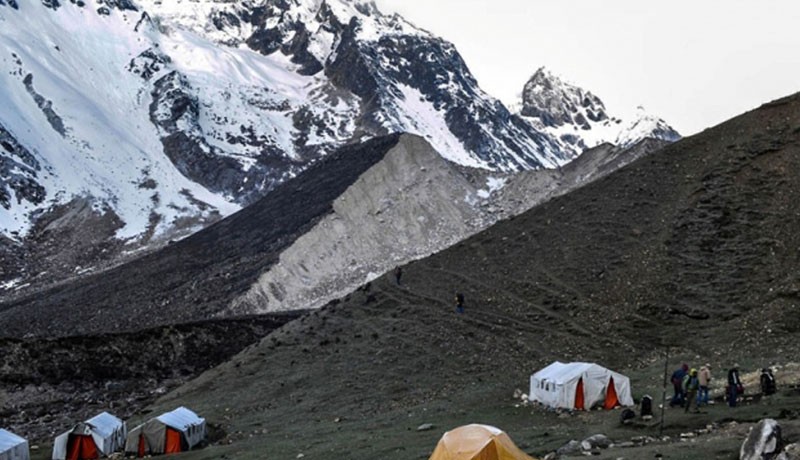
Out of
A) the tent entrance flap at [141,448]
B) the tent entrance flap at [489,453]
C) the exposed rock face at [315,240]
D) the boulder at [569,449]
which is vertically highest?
the exposed rock face at [315,240]

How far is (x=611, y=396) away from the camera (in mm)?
35469

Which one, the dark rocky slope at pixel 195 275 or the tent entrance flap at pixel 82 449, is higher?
the dark rocky slope at pixel 195 275

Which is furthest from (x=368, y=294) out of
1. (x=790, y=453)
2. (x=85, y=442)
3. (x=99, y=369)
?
(x=790, y=453)

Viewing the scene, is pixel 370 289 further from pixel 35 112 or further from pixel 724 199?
pixel 35 112

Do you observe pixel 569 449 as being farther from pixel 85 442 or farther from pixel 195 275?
pixel 195 275

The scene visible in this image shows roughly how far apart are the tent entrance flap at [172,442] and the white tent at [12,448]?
645cm

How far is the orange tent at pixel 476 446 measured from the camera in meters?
20.3

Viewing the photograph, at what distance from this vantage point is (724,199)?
61.2 metres

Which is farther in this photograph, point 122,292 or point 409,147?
point 409,147

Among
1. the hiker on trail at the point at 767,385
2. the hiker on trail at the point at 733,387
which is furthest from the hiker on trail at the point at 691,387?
the hiker on trail at the point at 767,385

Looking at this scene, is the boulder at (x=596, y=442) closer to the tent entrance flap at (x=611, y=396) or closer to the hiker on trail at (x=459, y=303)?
the tent entrance flap at (x=611, y=396)

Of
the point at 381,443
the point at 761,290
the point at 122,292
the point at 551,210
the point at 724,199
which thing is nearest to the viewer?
the point at 381,443

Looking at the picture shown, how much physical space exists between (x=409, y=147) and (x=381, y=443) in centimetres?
9324

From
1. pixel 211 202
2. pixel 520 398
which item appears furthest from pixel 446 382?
pixel 211 202
